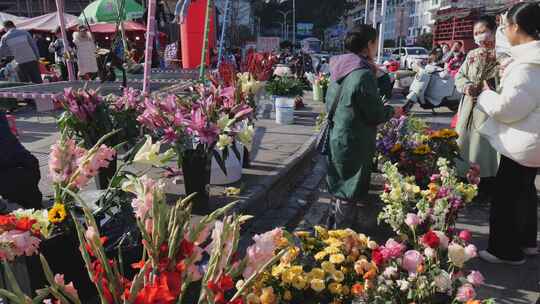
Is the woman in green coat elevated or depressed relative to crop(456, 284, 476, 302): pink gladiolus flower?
elevated

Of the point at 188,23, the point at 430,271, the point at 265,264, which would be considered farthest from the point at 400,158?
the point at 188,23

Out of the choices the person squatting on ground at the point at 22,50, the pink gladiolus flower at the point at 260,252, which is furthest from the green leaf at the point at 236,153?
the person squatting on ground at the point at 22,50

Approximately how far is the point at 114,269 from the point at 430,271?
1.27 metres

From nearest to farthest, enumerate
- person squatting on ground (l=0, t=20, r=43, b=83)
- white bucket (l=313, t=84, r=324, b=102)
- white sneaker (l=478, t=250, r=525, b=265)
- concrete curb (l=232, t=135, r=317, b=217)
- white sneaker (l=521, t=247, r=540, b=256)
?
white sneaker (l=478, t=250, r=525, b=265), white sneaker (l=521, t=247, r=540, b=256), concrete curb (l=232, t=135, r=317, b=217), person squatting on ground (l=0, t=20, r=43, b=83), white bucket (l=313, t=84, r=324, b=102)

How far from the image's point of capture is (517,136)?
287 centimetres

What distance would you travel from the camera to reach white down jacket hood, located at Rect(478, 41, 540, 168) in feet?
8.93

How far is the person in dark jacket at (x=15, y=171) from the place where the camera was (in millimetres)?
3016

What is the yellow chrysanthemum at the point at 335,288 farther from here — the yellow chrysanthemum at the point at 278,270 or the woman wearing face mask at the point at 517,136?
the woman wearing face mask at the point at 517,136

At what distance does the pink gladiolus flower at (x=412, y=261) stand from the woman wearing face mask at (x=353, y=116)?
1.45 meters

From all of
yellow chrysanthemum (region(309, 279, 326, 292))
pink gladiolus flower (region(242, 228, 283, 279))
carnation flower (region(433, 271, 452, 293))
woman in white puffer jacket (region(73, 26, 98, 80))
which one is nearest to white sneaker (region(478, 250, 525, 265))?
carnation flower (region(433, 271, 452, 293))

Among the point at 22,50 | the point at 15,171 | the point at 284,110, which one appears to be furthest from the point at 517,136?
the point at 22,50

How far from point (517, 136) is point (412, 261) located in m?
1.61

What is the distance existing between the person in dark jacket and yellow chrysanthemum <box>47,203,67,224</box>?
3.83ft

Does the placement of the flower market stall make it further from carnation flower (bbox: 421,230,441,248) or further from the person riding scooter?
the person riding scooter
